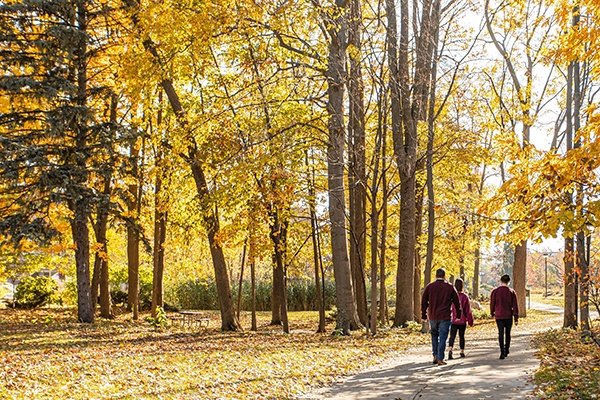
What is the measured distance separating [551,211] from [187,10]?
36.0ft

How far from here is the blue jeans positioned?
40.2 ft

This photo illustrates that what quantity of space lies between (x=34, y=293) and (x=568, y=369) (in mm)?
27026

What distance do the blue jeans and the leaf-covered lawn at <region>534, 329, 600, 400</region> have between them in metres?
1.75

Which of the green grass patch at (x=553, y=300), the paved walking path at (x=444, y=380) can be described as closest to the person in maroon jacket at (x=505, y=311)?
the paved walking path at (x=444, y=380)

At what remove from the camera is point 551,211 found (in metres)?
8.23

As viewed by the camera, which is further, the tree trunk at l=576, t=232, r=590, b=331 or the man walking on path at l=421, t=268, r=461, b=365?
the man walking on path at l=421, t=268, r=461, b=365

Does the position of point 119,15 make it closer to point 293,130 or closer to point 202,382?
point 293,130

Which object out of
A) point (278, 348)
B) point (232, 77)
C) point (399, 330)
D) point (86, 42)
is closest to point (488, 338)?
point (399, 330)

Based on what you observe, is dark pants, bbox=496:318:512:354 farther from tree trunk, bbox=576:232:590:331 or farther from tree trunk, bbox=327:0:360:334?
tree trunk, bbox=327:0:360:334

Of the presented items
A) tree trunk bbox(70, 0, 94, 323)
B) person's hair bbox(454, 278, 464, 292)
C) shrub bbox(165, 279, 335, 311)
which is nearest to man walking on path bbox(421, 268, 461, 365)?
person's hair bbox(454, 278, 464, 292)

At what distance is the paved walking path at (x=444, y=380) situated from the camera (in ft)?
29.8

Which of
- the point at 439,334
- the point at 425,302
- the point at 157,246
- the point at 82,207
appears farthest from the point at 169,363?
the point at 157,246

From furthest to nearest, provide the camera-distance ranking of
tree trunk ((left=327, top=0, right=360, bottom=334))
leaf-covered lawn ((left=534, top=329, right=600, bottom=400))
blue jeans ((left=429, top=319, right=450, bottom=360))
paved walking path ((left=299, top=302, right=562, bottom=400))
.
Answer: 1. tree trunk ((left=327, top=0, right=360, bottom=334))
2. blue jeans ((left=429, top=319, right=450, bottom=360))
3. paved walking path ((left=299, top=302, right=562, bottom=400))
4. leaf-covered lawn ((left=534, top=329, right=600, bottom=400))

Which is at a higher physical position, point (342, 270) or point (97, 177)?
point (97, 177)
